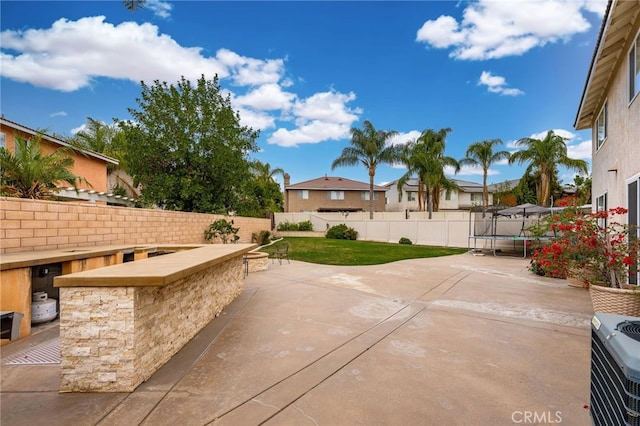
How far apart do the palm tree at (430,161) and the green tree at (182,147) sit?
64.6 feet

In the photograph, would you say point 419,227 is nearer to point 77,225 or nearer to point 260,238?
point 260,238

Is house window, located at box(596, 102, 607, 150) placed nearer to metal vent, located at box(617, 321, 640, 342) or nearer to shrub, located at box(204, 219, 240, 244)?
metal vent, located at box(617, 321, 640, 342)

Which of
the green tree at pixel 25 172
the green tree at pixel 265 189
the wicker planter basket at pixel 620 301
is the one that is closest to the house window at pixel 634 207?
the wicker planter basket at pixel 620 301

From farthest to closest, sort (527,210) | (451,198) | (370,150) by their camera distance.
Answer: (451,198) → (370,150) → (527,210)

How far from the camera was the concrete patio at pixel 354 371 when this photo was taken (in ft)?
9.46

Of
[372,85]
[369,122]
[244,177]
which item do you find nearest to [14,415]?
[244,177]

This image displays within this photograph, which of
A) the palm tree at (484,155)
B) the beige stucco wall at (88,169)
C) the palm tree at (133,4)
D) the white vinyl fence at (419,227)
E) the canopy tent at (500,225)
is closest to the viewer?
the palm tree at (133,4)

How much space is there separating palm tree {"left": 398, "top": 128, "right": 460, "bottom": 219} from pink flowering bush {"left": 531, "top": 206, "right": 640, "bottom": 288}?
912 inches

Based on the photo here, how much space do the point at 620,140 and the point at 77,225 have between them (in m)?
12.3

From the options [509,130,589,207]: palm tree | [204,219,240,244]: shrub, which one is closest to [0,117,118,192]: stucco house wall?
[204,219,240,244]: shrub

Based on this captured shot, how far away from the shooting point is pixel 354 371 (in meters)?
3.76

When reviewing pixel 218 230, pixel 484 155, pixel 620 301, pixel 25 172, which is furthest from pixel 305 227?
pixel 620 301

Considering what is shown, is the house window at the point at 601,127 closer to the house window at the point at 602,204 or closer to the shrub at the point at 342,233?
the house window at the point at 602,204

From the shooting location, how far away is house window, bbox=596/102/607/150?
9.41m
